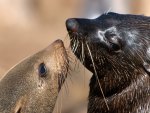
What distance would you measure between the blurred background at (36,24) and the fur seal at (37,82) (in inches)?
126

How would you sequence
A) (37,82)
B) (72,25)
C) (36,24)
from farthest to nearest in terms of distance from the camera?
(36,24) < (37,82) < (72,25)

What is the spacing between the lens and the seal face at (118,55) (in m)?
6.17

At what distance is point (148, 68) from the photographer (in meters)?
6.14

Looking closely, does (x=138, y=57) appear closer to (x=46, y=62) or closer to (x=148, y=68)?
(x=148, y=68)

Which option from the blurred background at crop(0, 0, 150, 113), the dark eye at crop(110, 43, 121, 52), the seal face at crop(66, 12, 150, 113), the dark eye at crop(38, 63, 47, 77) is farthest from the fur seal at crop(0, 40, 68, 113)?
the blurred background at crop(0, 0, 150, 113)

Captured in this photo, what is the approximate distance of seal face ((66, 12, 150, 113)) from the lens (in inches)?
243

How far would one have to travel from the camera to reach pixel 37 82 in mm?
6840

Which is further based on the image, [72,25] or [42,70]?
[42,70]

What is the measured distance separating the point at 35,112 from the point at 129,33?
136 centimetres

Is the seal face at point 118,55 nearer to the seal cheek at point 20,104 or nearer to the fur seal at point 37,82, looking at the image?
the fur seal at point 37,82

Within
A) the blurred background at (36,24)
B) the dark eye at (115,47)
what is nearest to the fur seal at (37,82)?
the dark eye at (115,47)

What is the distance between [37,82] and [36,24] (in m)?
4.47

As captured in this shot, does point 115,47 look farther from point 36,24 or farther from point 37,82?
point 36,24

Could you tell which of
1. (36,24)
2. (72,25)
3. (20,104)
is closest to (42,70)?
(20,104)
